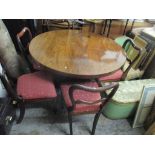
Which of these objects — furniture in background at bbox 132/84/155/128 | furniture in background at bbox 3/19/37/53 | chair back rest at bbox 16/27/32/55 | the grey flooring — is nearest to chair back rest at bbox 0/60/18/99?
chair back rest at bbox 16/27/32/55

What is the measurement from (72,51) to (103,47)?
1.16 ft

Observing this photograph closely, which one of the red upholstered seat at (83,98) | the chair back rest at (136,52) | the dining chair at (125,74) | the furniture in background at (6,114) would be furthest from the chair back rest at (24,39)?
the chair back rest at (136,52)

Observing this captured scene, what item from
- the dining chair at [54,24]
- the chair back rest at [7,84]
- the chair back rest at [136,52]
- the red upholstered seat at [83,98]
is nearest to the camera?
the chair back rest at [7,84]

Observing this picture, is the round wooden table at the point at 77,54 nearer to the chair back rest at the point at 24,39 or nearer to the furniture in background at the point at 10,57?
the chair back rest at the point at 24,39

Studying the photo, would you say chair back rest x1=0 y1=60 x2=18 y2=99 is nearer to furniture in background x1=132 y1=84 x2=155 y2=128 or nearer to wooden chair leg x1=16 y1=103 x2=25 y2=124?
wooden chair leg x1=16 y1=103 x2=25 y2=124

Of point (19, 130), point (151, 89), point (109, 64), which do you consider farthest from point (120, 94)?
point (19, 130)

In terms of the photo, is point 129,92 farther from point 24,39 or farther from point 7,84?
point 24,39

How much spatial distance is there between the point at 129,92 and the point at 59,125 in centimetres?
79

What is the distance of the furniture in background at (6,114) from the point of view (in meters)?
1.42

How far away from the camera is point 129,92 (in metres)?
1.76

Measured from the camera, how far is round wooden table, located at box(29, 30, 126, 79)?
1.35 meters

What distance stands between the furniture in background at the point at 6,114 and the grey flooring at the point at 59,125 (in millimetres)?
169

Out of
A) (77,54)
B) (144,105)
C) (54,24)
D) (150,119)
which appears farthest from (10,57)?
(150,119)

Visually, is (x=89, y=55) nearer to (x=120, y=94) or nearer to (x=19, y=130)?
(x=120, y=94)
